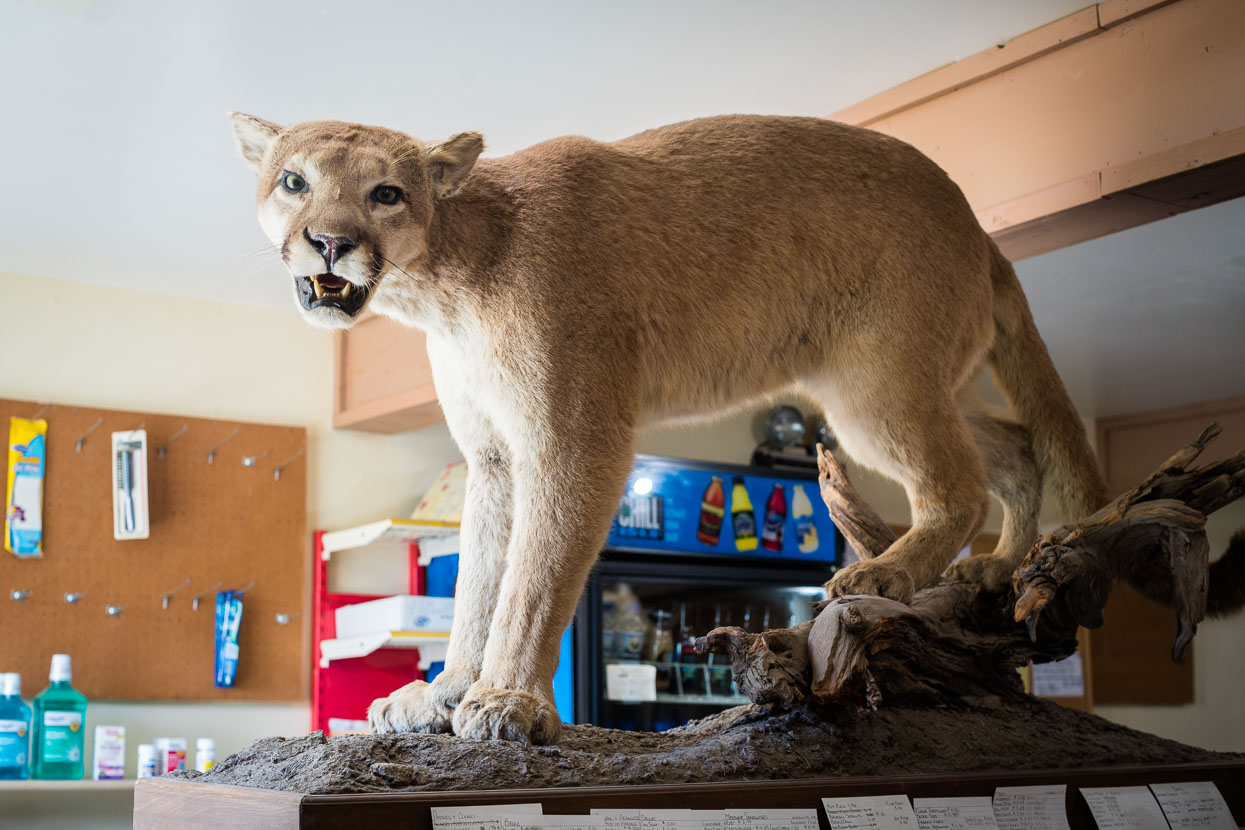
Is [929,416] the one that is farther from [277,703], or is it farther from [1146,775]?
[277,703]

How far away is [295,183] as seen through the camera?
1.64 meters

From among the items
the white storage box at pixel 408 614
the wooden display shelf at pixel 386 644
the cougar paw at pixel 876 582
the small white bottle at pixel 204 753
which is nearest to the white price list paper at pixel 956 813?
the cougar paw at pixel 876 582

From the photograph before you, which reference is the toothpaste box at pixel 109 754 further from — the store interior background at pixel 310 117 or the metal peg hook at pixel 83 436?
the metal peg hook at pixel 83 436

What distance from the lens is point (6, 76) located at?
10.1 ft

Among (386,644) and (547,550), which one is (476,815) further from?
(386,644)

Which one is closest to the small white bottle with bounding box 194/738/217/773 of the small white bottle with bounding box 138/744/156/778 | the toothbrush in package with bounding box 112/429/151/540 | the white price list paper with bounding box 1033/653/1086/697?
the small white bottle with bounding box 138/744/156/778

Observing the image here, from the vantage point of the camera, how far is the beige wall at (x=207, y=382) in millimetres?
4398

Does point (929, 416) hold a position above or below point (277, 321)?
below

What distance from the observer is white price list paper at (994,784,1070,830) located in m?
1.86

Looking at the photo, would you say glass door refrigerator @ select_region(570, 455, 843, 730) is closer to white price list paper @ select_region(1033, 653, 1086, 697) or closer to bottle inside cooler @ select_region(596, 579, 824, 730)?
bottle inside cooler @ select_region(596, 579, 824, 730)

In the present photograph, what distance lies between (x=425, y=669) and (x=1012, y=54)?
3183 millimetres

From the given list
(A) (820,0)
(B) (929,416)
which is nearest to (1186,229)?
(A) (820,0)

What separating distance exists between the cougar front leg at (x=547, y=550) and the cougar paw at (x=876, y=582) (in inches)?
18.0

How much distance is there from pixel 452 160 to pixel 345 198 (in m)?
0.20
